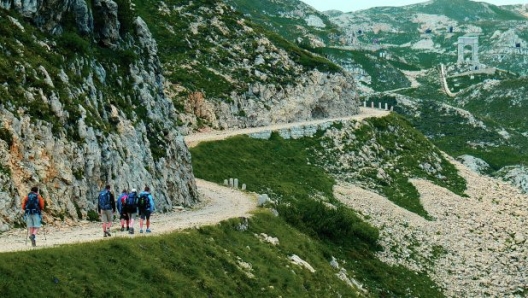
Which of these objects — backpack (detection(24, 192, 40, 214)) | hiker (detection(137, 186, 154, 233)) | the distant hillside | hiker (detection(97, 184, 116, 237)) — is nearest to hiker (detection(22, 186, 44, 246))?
backpack (detection(24, 192, 40, 214))

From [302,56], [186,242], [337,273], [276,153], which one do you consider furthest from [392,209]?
[302,56]

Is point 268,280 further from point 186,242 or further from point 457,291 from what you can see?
point 457,291

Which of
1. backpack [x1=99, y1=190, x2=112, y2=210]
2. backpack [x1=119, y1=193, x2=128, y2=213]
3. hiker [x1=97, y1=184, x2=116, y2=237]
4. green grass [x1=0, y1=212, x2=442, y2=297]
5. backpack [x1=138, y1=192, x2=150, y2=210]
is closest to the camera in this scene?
green grass [x1=0, y1=212, x2=442, y2=297]

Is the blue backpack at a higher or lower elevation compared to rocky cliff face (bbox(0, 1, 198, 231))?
lower

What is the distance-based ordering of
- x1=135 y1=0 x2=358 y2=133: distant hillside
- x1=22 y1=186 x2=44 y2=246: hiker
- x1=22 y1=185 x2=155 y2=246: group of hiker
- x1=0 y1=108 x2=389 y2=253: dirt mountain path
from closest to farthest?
x1=22 y1=186 x2=44 y2=246: hiker, x1=22 y1=185 x2=155 y2=246: group of hiker, x1=0 y1=108 x2=389 y2=253: dirt mountain path, x1=135 y1=0 x2=358 y2=133: distant hillside

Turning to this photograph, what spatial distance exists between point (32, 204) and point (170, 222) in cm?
1168

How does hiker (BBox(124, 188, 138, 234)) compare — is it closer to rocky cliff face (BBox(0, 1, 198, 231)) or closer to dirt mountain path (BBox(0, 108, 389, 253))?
dirt mountain path (BBox(0, 108, 389, 253))

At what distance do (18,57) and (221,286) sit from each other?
607 inches

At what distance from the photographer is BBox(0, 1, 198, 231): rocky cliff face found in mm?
32344

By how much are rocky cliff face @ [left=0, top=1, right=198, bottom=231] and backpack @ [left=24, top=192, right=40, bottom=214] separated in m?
3.07

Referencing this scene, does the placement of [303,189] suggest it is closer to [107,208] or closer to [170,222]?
[170,222]

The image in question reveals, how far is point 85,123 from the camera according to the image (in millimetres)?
37094

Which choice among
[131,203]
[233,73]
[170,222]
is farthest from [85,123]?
[233,73]

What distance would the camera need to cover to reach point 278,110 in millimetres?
91125
